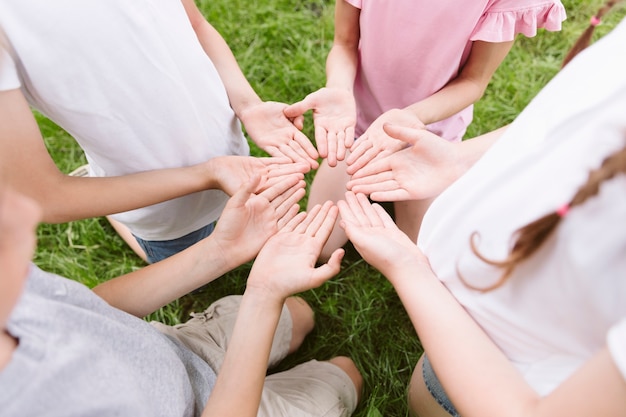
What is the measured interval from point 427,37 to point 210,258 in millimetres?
639

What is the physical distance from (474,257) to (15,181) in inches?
27.8

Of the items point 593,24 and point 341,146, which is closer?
point 593,24

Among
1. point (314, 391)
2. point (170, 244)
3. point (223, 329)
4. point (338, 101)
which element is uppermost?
point (338, 101)

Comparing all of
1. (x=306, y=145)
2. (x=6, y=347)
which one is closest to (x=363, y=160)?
(x=306, y=145)

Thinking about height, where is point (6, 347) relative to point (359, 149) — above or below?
above

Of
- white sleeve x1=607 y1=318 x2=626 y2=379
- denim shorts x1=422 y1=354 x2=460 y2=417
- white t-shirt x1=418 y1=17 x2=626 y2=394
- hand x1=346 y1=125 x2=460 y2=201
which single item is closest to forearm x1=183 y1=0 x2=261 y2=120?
hand x1=346 y1=125 x2=460 y2=201

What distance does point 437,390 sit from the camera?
0.95 meters

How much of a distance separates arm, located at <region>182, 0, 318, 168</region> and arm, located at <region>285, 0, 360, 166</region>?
0.03 metres

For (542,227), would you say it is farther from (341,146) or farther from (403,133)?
(341,146)

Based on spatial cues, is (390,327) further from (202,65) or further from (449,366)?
(202,65)

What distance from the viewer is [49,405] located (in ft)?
1.78

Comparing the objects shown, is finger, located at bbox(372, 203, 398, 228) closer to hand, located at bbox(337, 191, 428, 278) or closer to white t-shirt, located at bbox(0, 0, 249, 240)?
hand, located at bbox(337, 191, 428, 278)

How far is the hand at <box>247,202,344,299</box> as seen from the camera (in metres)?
0.87

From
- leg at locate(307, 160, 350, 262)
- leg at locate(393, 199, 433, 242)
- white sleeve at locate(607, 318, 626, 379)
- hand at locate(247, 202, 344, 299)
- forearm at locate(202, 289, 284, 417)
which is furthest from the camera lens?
leg at locate(307, 160, 350, 262)
